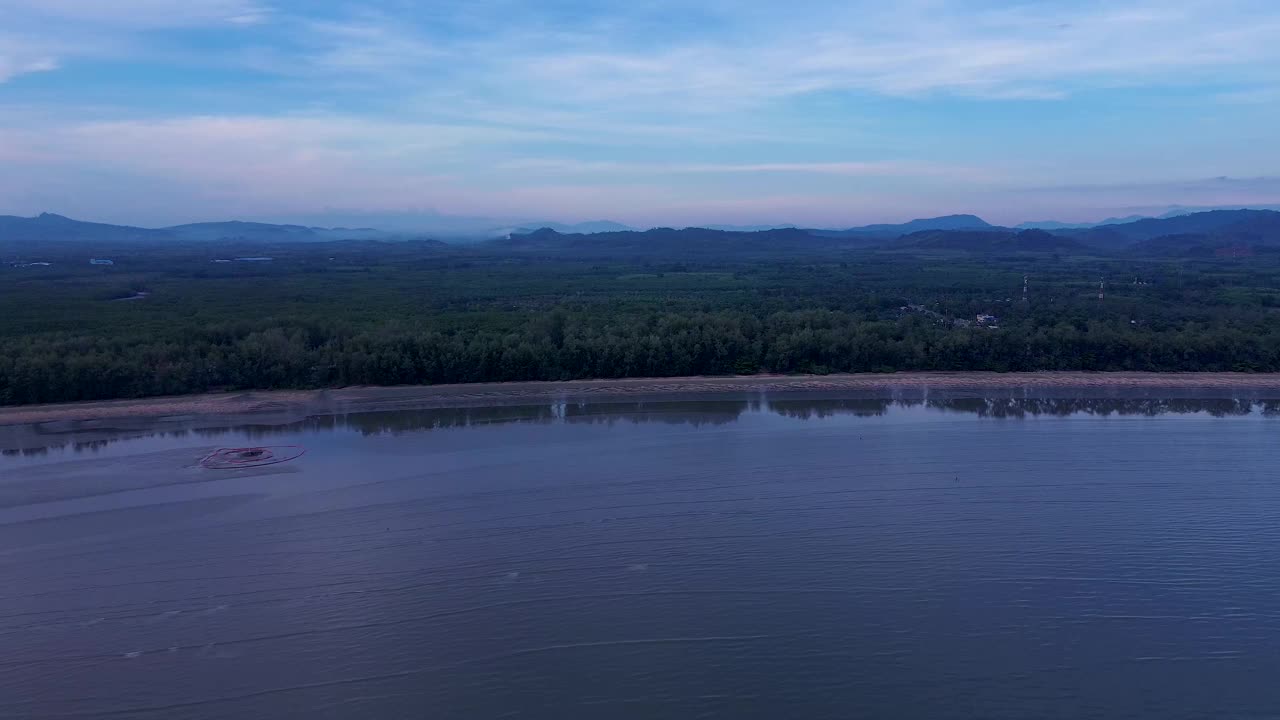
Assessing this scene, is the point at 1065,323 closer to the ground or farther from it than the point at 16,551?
farther from it

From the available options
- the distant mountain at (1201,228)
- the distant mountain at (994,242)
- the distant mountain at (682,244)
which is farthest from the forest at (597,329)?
the distant mountain at (1201,228)

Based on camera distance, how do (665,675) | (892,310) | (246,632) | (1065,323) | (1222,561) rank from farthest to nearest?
(892,310) < (1065,323) < (1222,561) < (246,632) < (665,675)

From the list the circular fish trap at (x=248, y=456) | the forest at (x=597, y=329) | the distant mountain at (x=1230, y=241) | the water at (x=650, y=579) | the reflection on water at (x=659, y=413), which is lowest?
the water at (x=650, y=579)

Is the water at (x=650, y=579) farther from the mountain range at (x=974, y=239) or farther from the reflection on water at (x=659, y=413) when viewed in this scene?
the mountain range at (x=974, y=239)

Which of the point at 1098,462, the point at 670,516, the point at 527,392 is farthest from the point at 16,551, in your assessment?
the point at 1098,462

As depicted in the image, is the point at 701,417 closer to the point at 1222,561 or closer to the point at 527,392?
the point at 527,392

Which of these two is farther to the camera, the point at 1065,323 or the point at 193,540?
the point at 1065,323
